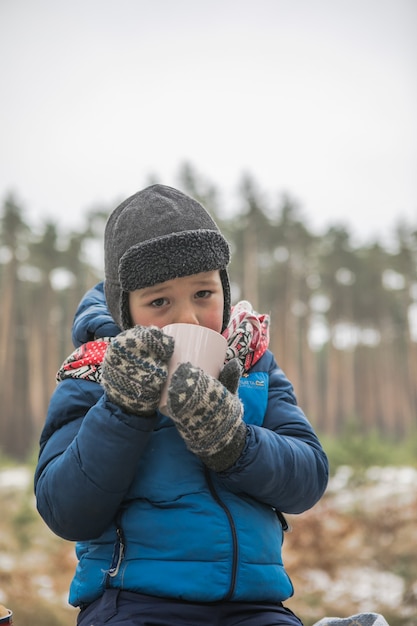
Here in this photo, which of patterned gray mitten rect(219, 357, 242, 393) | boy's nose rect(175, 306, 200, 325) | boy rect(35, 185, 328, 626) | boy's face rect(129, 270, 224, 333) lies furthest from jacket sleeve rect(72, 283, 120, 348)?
patterned gray mitten rect(219, 357, 242, 393)

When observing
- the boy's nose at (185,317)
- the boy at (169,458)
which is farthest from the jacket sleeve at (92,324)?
the boy's nose at (185,317)

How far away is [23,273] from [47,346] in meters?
2.16

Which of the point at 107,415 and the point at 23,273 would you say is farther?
the point at 23,273

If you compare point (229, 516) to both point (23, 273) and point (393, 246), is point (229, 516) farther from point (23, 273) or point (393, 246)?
point (393, 246)

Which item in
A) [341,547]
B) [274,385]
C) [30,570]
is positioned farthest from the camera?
[341,547]

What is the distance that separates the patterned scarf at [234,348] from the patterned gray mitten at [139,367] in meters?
0.23

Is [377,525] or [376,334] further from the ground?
[376,334]

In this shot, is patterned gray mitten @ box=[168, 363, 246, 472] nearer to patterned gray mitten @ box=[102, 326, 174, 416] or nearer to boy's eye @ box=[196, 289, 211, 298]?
patterned gray mitten @ box=[102, 326, 174, 416]

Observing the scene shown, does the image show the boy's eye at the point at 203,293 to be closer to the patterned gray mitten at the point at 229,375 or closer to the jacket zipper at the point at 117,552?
the patterned gray mitten at the point at 229,375

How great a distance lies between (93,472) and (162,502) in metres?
0.17

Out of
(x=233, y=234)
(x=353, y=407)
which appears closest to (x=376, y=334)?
(x=353, y=407)

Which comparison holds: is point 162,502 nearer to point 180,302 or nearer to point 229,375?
point 229,375

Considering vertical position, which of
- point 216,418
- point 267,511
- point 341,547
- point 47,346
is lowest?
point 341,547

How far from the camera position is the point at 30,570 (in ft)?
21.5
